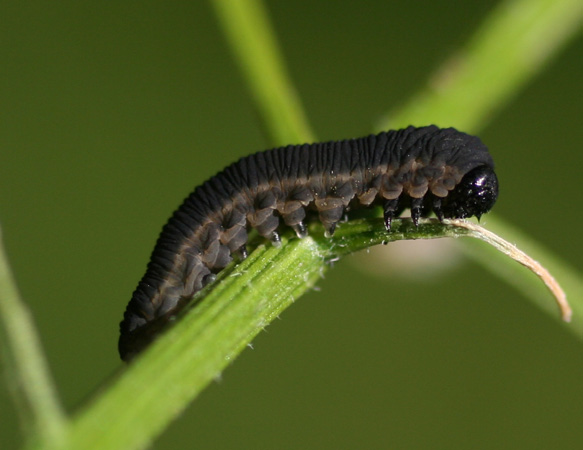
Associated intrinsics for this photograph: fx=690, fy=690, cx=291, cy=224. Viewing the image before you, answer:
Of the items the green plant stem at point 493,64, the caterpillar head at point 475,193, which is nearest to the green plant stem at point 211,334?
the caterpillar head at point 475,193

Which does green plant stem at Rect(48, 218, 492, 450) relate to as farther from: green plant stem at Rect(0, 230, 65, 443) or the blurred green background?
the blurred green background

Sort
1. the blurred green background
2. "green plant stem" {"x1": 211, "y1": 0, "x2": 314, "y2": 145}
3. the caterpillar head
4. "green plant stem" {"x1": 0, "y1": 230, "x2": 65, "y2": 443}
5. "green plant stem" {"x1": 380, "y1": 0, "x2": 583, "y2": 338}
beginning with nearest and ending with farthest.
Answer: "green plant stem" {"x1": 0, "y1": 230, "x2": 65, "y2": 443}, the caterpillar head, "green plant stem" {"x1": 211, "y1": 0, "x2": 314, "y2": 145}, "green plant stem" {"x1": 380, "y1": 0, "x2": 583, "y2": 338}, the blurred green background

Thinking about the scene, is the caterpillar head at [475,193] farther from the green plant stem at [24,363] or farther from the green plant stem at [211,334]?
the green plant stem at [24,363]

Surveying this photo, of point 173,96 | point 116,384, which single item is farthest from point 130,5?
point 116,384

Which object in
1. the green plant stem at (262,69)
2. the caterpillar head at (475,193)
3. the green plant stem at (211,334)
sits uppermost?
A: the green plant stem at (262,69)

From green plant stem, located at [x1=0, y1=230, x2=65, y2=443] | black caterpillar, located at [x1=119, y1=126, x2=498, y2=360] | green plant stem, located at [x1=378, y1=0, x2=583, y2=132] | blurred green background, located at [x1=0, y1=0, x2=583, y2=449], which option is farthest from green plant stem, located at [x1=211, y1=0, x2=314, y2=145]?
green plant stem, located at [x1=0, y1=230, x2=65, y2=443]
